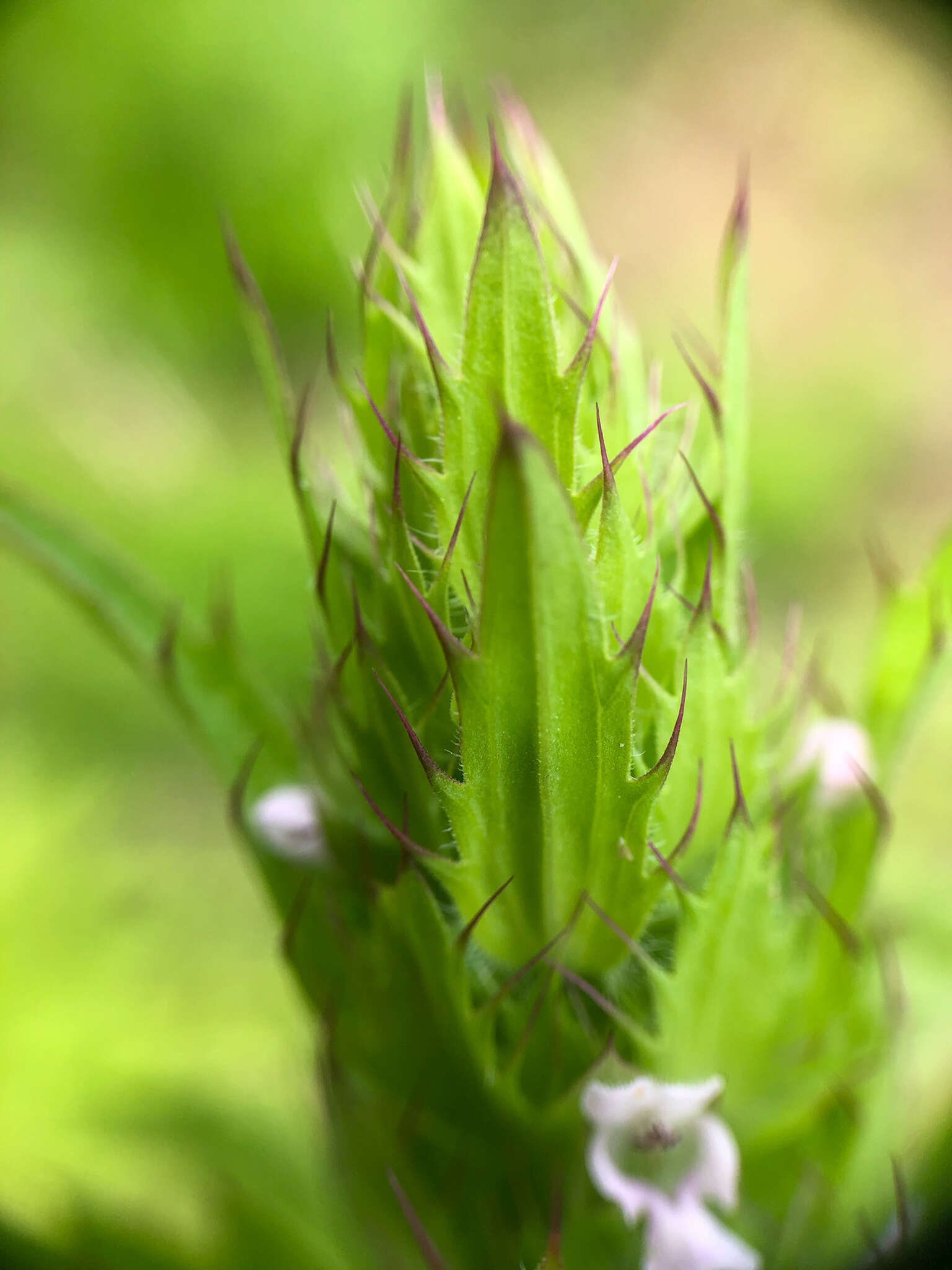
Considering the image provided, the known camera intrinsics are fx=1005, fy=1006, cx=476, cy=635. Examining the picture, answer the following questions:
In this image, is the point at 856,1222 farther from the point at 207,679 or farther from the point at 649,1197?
the point at 207,679

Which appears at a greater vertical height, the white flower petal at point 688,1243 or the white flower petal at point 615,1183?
the white flower petal at point 615,1183

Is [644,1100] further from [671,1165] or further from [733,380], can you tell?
[733,380]

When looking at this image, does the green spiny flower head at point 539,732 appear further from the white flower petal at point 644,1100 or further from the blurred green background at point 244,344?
the blurred green background at point 244,344

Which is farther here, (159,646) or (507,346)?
(159,646)

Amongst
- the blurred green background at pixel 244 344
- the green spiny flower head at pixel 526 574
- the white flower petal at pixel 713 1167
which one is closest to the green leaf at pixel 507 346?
the green spiny flower head at pixel 526 574

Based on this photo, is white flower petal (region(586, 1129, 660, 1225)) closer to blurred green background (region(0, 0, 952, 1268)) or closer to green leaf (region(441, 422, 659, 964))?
green leaf (region(441, 422, 659, 964))

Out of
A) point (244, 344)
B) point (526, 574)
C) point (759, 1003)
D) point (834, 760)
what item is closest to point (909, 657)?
point (834, 760)

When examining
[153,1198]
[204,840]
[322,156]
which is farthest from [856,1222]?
[322,156]
